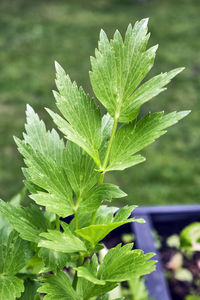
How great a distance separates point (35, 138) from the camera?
1.92 feet

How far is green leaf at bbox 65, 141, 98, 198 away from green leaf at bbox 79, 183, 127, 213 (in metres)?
0.02

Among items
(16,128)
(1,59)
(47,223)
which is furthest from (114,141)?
(1,59)

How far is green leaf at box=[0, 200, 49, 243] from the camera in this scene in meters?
0.54

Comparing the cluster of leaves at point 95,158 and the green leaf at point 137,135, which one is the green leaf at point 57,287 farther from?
the green leaf at point 137,135

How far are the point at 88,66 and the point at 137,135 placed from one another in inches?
119

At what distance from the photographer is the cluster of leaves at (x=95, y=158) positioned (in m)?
0.51

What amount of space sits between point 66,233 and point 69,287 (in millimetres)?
93

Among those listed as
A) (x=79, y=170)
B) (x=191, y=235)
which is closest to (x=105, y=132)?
(x=79, y=170)

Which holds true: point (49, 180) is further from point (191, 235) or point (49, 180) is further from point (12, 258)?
point (191, 235)

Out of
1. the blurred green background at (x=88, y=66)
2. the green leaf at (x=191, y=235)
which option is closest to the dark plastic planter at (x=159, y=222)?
the green leaf at (x=191, y=235)

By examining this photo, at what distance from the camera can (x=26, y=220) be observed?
1.85ft

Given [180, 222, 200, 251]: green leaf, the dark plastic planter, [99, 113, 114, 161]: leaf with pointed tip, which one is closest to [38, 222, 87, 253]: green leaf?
[99, 113, 114, 161]: leaf with pointed tip

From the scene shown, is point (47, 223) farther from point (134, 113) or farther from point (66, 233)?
point (134, 113)

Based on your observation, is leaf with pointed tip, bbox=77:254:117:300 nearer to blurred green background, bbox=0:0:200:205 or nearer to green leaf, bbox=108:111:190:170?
green leaf, bbox=108:111:190:170
